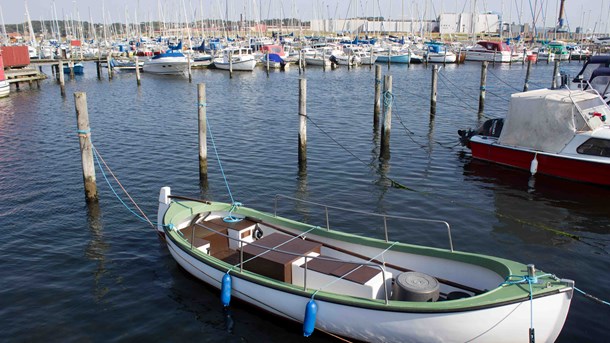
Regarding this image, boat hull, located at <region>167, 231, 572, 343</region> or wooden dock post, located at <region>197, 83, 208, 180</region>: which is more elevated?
wooden dock post, located at <region>197, 83, 208, 180</region>

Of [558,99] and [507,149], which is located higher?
[558,99]

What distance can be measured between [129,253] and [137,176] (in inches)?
306

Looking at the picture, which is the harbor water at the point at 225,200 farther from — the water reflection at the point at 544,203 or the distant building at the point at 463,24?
the distant building at the point at 463,24

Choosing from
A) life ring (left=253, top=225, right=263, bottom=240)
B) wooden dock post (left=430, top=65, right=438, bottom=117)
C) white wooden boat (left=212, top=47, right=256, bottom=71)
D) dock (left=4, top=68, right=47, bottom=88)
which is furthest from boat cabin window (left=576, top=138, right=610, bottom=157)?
white wooden boat (left=212, top=47, right=256, bottom=71)

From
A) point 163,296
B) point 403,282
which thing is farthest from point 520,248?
point 163,296

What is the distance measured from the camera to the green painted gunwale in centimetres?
812

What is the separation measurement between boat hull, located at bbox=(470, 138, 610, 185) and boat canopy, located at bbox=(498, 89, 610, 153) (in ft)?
1.16

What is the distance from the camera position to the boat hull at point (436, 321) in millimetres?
8094

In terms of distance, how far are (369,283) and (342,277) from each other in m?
0.54

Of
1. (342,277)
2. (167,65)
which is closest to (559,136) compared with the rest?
A: (342,277)

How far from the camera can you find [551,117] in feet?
63.9

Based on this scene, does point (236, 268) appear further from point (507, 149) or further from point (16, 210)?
point (507, 149)

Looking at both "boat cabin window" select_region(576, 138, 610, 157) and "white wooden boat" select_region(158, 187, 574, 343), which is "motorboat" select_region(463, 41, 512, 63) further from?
"white wooden boat" select_region(158, 187, 574, 343)

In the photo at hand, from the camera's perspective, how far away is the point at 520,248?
14078mm
